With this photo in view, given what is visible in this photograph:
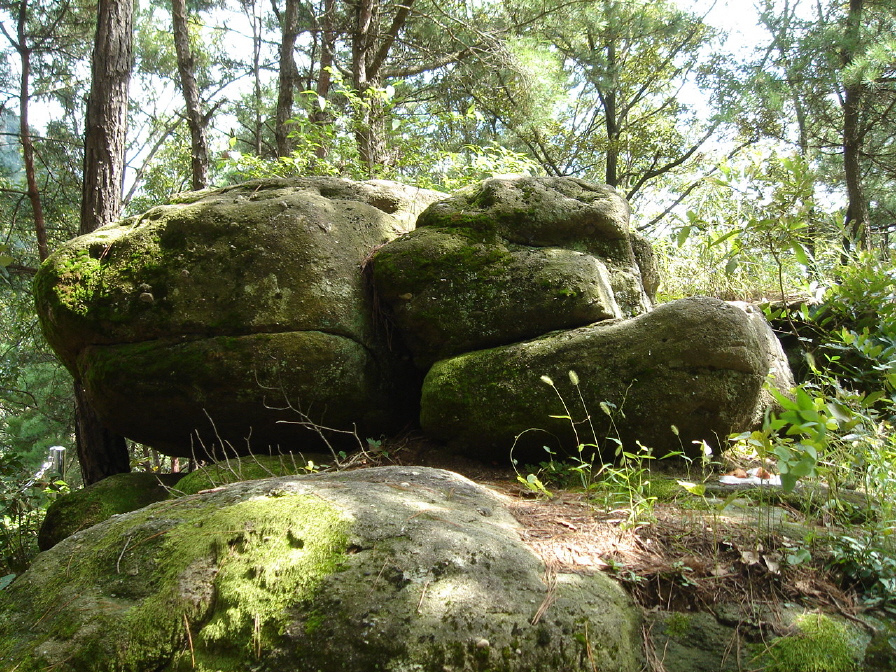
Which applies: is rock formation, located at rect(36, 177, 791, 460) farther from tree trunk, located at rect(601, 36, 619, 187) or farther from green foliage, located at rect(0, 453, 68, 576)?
tree trunk, located at rect(601, 36, 619, 187)

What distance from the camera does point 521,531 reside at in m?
2.61

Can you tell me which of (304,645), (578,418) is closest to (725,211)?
(578,418)

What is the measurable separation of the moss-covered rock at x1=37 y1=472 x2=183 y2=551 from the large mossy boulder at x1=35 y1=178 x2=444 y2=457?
535mm

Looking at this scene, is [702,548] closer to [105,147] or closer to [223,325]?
[223,325]

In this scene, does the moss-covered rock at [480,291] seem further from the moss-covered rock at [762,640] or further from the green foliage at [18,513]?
the green foliage at [18,513]

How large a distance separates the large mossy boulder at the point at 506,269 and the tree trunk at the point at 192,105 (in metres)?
5.23

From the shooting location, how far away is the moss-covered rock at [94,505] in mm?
4676

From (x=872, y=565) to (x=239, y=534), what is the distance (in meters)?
2.36

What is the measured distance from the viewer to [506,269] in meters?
4.49

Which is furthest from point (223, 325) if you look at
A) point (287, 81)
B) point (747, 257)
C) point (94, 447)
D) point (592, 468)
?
point (287, 81)

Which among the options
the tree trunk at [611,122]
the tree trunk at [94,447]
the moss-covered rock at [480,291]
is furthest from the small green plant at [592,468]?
the tree trunk at [611,122]

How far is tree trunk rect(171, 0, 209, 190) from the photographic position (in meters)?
8.71

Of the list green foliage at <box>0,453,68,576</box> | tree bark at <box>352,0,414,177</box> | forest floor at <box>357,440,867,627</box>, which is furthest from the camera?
tree bark at <box>352,0,414,177</box>

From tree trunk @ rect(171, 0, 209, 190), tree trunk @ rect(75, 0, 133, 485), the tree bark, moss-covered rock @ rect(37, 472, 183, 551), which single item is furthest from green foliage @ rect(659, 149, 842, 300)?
tree trunk @ rect(171, 0, 209, 190)
